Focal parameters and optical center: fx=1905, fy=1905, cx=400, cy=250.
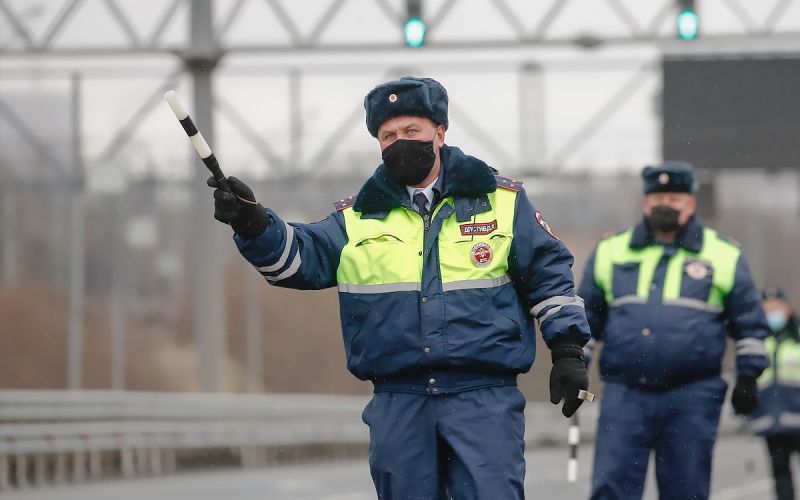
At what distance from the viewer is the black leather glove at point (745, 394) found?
948cm

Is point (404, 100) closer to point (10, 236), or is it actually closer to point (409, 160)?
point (409, 160)

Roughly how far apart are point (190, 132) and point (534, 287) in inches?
50.3

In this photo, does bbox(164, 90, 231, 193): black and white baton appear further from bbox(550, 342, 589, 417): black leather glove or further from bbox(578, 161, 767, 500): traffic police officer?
bbox(578, 161, 767, 500): traffic police officer

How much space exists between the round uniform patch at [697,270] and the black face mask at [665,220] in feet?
0.70

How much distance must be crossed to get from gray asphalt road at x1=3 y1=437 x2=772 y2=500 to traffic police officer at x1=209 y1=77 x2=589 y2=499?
894 cm

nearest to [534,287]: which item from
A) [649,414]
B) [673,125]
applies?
[649,414]

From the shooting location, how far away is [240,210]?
6227 millimetres

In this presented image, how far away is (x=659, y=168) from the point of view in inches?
368

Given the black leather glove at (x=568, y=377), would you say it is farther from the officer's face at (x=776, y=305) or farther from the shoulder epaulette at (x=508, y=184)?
the officer's face at (x=776, y=305)

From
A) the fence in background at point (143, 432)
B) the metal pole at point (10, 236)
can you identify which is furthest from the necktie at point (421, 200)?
the metal pole at point (10, 236)

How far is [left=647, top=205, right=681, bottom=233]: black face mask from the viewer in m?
9.20

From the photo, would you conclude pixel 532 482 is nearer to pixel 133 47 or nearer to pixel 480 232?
pixel 133 47

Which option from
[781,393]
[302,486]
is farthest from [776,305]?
[302,486]

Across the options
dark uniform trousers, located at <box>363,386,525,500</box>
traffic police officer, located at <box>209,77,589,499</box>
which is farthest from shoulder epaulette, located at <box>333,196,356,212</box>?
dark uniform trousers, located at <box>363,386,525,500</box>
